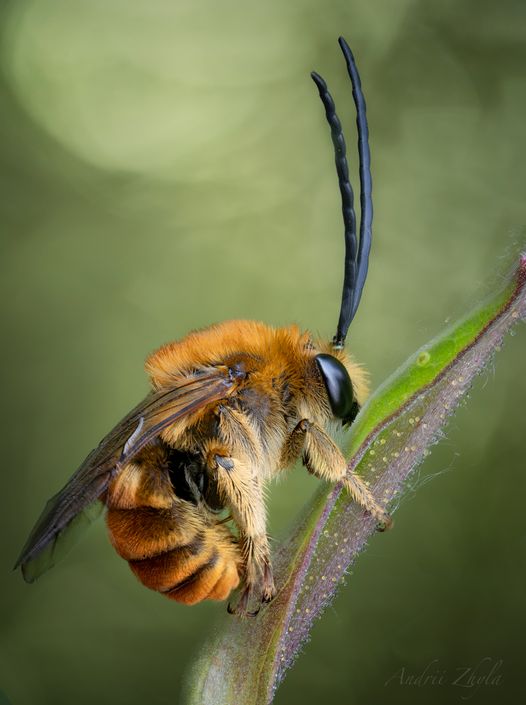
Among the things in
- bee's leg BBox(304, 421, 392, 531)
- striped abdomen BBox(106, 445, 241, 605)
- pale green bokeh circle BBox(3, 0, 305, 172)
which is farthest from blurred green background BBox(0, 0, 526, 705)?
striped abdomen BBox(106, 445, 241, 605)

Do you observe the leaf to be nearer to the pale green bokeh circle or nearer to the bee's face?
the bee's face

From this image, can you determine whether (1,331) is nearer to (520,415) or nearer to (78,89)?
(78,89)

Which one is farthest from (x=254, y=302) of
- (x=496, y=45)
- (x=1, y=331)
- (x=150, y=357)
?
(x=150, y=357)

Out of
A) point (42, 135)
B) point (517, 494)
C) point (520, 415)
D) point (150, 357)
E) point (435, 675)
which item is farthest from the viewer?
point (42, 135)

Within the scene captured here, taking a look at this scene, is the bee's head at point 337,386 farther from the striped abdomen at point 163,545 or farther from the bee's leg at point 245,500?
the striped abdomen at point 163,545

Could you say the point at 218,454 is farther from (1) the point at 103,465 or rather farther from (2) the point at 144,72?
(2) the point at 144,72

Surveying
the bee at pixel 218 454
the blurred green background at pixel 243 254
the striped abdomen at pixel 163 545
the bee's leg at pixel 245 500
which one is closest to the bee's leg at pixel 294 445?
the bee at pixel 218 454
